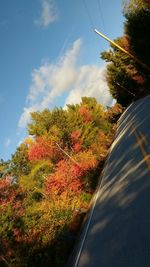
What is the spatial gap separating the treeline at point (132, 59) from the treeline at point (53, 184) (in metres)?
5.01

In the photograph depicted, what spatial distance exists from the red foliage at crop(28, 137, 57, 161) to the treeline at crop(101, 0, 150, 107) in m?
13.1

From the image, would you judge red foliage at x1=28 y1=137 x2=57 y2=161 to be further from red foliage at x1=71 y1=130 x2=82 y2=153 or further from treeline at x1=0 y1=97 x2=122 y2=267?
red foliage at x1=71 y1=130 x2=82 y2=153

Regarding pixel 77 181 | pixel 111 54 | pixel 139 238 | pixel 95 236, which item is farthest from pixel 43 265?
pixel 111 54

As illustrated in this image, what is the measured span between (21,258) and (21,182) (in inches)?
1859

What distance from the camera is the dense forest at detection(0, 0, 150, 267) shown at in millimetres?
16656

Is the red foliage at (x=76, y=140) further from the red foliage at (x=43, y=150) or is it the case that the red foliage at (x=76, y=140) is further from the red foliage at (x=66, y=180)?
the red foliage at (x=66, y=180)

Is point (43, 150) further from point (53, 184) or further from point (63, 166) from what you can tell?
point (53, 184)

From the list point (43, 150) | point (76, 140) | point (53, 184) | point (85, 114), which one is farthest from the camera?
point (85, 114)

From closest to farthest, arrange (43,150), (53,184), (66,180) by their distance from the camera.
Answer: (66,180)
(53,184)
(43,150)

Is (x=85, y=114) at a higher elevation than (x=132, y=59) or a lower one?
higher

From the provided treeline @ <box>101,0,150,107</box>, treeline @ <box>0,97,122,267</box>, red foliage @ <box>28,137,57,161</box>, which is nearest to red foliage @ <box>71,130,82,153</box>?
treeline @ <box>0,97,122,267</box>

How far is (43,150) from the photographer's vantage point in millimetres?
54938

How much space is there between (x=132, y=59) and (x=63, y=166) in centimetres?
1657

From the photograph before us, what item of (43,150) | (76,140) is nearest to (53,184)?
(43,150)
